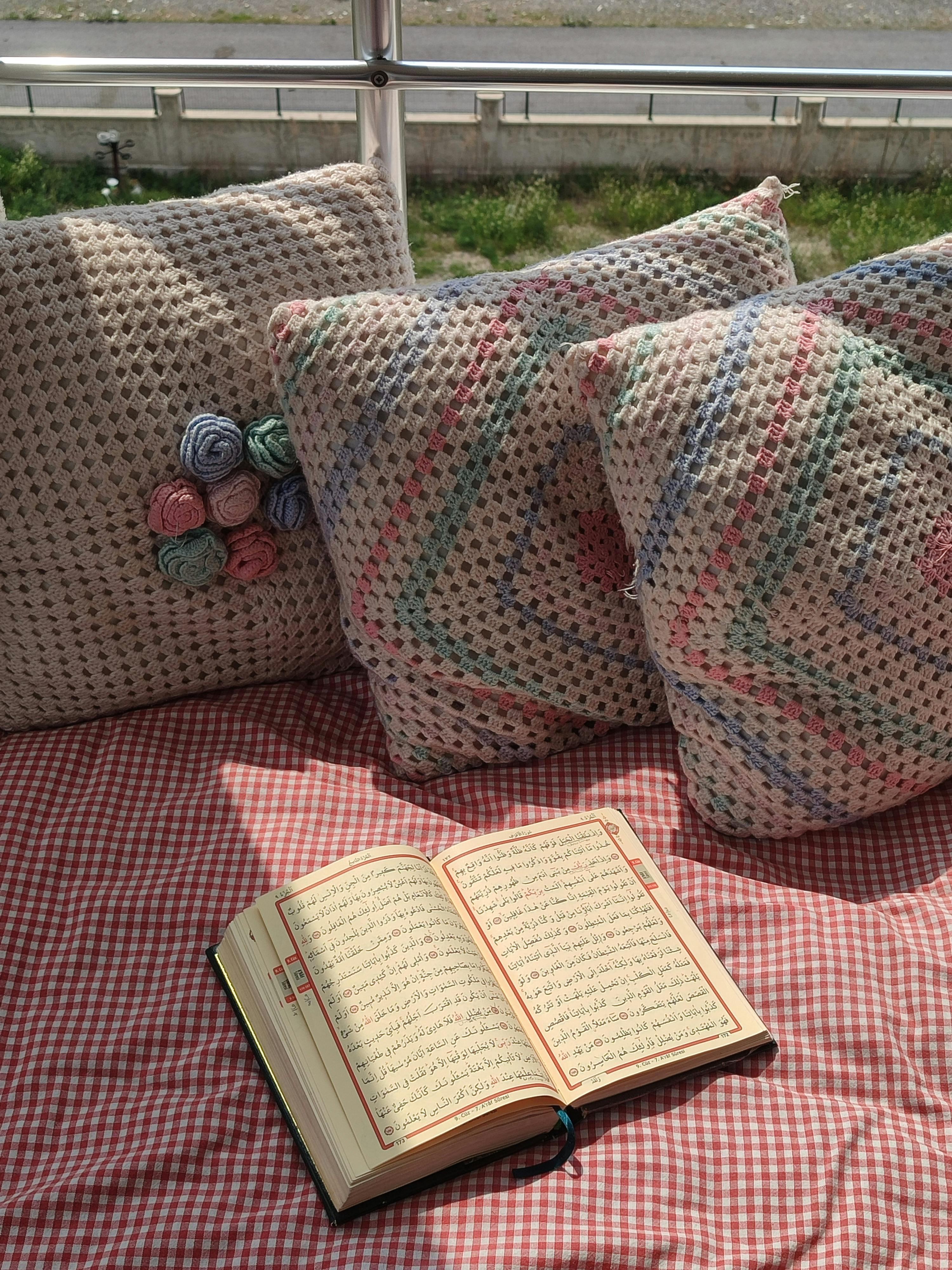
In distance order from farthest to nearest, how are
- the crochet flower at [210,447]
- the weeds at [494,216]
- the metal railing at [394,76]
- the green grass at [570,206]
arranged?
the weeds at [494,216] → the green grass at [570,206] → the metal railing at [394,76] → the crochet flower at [210,447]

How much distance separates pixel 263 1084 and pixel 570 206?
455 cm

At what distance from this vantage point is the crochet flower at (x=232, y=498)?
38.8 inches

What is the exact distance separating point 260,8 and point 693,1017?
4.12 metres

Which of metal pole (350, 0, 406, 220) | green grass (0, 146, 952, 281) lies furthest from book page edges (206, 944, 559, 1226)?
green grass (0, 146, 952, 281)

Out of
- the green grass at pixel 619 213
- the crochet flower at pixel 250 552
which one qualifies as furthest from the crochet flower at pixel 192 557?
the green grass at pixel 619 213

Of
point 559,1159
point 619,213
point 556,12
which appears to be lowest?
point 619,213

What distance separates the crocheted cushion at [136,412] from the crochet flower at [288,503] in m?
0.03

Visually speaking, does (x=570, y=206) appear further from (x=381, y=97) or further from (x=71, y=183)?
(x=381, y=97)

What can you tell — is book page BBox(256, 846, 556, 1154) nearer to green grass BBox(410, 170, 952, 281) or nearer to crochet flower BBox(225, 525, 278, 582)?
crochet flower BBox(225, 525, 278, 582)

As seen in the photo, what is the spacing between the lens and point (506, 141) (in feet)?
15.4

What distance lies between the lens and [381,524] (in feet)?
3.13

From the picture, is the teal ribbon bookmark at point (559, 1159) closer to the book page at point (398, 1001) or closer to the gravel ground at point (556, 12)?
the book page at point (398, 1001)

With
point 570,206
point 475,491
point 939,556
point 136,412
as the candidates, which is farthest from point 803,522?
point 570,206

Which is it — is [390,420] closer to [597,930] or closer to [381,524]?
[381,524]
